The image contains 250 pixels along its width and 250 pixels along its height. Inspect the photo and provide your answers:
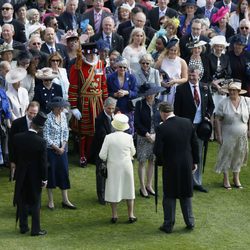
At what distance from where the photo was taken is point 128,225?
13.7 m

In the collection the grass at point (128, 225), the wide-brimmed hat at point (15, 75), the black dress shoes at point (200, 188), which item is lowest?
the grass at point (128, 225)

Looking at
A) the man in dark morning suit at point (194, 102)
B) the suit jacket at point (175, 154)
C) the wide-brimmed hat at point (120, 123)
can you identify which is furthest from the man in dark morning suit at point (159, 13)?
the suit jacket at point (175, 154)

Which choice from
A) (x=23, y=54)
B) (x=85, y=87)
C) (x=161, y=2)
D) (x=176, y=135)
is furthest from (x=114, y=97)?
(x=161, y=2)

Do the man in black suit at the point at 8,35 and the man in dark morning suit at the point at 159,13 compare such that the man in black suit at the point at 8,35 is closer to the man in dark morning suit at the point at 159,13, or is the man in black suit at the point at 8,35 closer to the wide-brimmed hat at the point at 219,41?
the wide-brimmed hat at the point at 219,41

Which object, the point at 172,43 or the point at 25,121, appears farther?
the point at 172,43

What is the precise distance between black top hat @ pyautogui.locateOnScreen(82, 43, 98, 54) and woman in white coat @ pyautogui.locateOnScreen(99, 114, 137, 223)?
2.55 m

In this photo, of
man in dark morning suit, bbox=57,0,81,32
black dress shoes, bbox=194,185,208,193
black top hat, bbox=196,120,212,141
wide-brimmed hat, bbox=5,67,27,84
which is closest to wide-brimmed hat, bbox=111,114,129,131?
black top hat, bbox=196,120,212,141

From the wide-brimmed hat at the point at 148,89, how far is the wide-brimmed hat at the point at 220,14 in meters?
4.62

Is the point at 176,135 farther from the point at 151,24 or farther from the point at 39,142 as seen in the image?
the point at 151,24

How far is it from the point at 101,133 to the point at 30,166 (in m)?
1.75

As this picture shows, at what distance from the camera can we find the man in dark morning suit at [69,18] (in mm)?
19266

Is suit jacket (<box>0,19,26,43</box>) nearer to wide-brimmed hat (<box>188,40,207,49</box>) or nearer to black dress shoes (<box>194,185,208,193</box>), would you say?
wide-brimmed hat (<box>188,40,207,49</box>)

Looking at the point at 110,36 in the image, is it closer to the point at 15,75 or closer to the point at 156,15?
the point at 156,15

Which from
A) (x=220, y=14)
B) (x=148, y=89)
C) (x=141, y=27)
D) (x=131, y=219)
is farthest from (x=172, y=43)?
(x=131, y=219)
